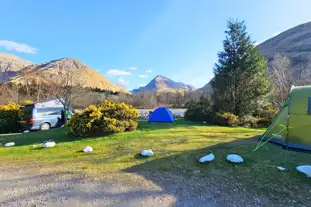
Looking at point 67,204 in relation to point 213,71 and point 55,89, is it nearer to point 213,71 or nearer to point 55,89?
point 213,71

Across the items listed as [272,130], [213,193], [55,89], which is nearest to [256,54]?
[272,130]

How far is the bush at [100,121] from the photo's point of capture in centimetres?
849

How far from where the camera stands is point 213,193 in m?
→ 3.53

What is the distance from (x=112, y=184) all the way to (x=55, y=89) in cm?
2241

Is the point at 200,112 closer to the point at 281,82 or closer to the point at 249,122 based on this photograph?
the point at 249,122

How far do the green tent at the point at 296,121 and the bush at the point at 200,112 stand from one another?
6.96 m

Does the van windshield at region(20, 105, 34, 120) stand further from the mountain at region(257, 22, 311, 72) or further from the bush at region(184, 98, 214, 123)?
the mountain at region(257, 22, 311, 72)

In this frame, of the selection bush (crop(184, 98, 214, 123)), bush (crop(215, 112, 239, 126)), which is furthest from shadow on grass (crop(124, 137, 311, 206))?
bush (crop(184, 98, 214, 123))

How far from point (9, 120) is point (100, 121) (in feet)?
29.1

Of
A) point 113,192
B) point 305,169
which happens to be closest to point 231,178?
point 305,169

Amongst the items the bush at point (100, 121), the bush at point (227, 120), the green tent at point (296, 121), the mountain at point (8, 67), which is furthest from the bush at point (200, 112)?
the mountain at point (8, 67)

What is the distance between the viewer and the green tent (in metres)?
5.82

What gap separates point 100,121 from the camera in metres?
8.67

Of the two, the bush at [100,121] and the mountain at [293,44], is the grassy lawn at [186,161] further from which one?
the mountain at [293,44]
